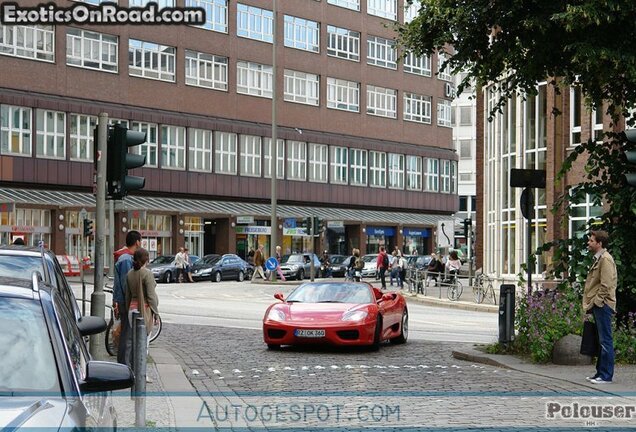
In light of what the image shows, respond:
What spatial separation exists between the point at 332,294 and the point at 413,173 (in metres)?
63.8

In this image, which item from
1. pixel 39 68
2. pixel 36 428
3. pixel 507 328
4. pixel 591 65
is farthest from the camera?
pixel 39 68

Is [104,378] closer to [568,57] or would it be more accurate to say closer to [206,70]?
[568,57]

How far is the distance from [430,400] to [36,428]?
329 inches

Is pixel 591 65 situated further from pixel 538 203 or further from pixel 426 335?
pixel 538 203

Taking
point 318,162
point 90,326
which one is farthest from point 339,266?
point 90,326

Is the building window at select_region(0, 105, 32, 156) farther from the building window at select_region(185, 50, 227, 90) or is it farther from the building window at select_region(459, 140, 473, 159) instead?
the building window at select_region(459, 140, 473, 159)

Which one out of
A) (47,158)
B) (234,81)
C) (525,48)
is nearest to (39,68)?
(47,158)

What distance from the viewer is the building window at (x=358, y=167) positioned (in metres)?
78.5

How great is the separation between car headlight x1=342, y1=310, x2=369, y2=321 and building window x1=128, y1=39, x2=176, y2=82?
46152 mm

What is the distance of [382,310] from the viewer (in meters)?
20.4

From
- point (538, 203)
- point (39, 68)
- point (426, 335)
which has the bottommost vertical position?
point (426, 335)

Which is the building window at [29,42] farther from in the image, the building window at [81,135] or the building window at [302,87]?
the building window at [302,87]

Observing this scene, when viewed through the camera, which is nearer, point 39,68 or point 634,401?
point 634,401

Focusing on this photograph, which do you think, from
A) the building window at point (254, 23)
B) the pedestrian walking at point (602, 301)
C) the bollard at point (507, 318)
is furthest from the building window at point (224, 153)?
the pedestrian walking at point (602, 301)
